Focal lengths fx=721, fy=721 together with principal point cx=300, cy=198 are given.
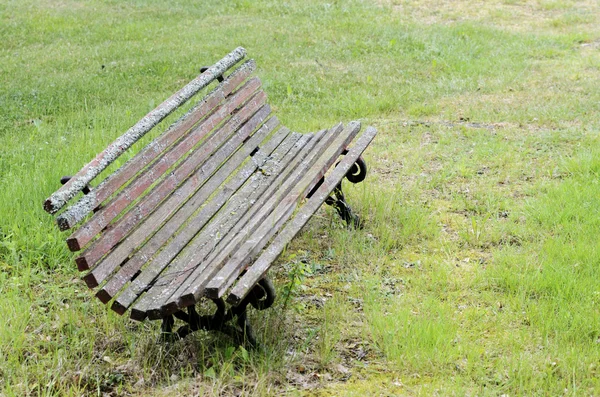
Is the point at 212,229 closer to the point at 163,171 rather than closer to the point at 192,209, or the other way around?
the point at 192,209

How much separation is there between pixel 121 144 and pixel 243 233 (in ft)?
2.73

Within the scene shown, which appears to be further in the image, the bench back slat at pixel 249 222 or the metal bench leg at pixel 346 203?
the metal bench leg at pixel 346 203

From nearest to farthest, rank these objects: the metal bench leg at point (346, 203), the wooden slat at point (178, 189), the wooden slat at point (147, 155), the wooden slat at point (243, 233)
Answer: the wooden slat at point (243, 233) → the wooden slat at point (147, 155) → the wooden slat at point (178, 189) → the metal bench leg at point (346, 203)

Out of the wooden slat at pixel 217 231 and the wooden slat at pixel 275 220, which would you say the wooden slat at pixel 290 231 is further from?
the wooden slat at pixel 217 231

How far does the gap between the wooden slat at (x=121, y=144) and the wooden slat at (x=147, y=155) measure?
6 cm

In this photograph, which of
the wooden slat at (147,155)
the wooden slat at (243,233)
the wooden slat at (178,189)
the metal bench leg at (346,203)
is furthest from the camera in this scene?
the metal bench leg at (346,203)

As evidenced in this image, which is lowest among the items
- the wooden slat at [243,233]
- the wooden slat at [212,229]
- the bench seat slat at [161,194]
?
the wooden slat at [212,229]

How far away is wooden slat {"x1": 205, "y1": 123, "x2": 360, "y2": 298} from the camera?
11.2 feet

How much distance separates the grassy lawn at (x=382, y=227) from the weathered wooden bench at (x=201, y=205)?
1.01 feet

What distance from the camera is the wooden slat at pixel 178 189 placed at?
3635 mm

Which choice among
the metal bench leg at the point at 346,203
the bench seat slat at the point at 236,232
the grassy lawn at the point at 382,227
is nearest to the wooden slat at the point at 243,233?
the bench seat slat at the point at 236,232

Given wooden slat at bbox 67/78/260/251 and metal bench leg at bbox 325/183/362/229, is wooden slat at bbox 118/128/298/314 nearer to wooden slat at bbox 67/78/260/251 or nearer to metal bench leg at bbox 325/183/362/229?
wooden slat at bbox 67/78/260/251

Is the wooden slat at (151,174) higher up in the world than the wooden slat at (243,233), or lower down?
higher up

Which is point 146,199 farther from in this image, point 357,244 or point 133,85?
point 133,85
